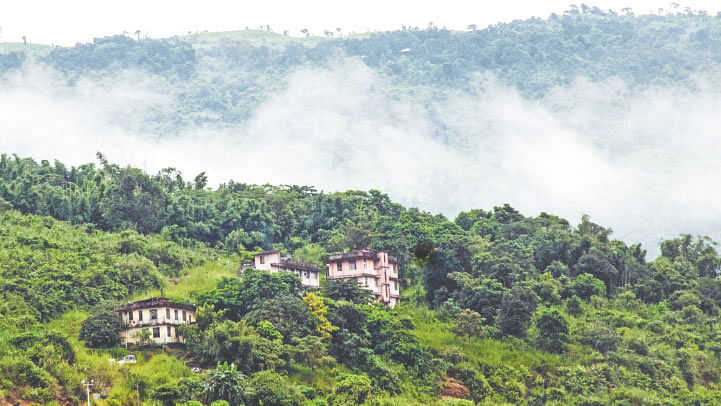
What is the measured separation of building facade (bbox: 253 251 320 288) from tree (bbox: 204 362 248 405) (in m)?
17.5

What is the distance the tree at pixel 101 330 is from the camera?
4781cm

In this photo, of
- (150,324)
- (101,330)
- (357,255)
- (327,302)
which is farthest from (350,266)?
(101,330)

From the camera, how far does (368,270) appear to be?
207 feet

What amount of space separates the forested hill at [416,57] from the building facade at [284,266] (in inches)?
3721

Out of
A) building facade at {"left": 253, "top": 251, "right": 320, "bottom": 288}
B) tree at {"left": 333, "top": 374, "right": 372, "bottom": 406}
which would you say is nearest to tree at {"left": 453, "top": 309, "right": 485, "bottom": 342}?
building facade at {"left": 253, "top": 251, "right": 320, "bottom": 288}

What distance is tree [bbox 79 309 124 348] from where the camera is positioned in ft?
157

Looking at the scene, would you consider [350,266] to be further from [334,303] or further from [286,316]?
[286,316]

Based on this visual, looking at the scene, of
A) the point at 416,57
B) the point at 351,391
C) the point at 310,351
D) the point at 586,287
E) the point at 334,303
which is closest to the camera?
the point at 351,391

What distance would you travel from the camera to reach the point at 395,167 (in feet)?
456

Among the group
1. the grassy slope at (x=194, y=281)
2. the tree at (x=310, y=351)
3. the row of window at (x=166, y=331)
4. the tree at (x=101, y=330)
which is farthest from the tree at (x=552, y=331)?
the tree at (x=101, y=330)

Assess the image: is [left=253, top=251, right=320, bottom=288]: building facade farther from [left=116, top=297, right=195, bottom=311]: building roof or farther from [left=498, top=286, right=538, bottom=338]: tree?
[left=498, top=286, right=538, bottom=338]: tree

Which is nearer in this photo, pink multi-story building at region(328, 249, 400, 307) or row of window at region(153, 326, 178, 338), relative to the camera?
row of window at region(153, 326, 178, 338)

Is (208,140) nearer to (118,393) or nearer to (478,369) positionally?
(478,369)

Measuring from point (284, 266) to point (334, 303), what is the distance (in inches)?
248
